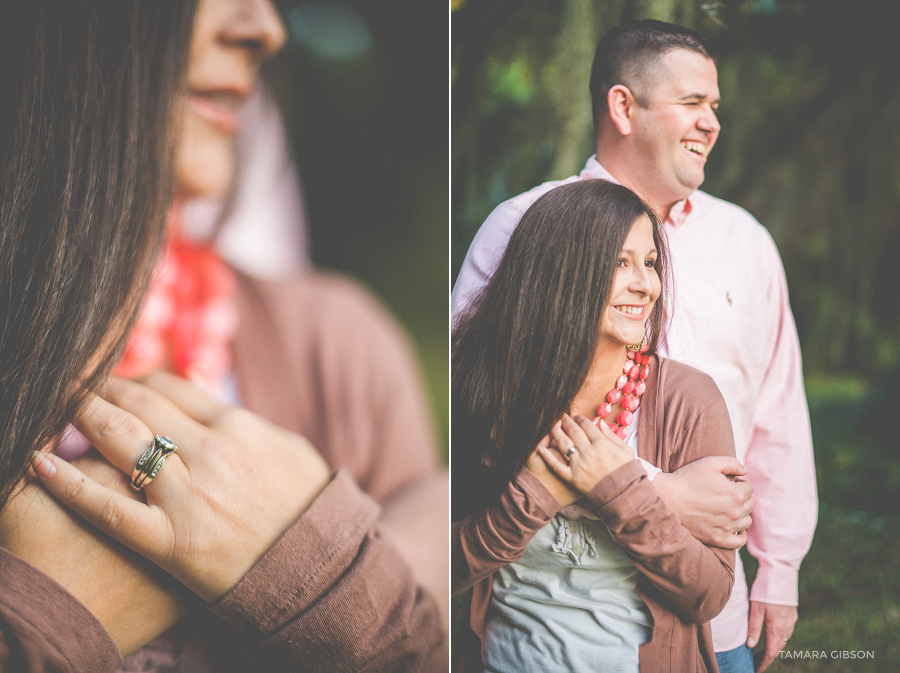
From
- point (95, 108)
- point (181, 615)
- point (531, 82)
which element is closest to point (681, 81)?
point (531, 82)

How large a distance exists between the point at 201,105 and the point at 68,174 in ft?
1.04

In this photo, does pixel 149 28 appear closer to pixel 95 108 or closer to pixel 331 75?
pixel 95 108

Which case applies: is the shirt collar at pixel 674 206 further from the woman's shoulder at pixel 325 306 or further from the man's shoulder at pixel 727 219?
the woman's shoulder at pixel 325 306

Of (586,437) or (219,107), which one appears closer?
(586,437)

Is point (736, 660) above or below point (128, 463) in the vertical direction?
below

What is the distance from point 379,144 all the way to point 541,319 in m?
0.63

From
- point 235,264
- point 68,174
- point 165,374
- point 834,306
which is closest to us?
point 68,174

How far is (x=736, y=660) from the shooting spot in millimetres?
1327

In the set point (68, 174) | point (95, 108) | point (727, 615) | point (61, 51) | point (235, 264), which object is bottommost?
point (727, 615)

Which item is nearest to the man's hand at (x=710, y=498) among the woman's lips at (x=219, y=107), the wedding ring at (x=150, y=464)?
the wedding ring at (x=150, y=464)

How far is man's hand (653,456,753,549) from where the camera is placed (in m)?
1.21

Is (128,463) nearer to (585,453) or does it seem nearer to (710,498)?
(585,453)

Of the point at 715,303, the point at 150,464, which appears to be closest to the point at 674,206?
the point at 715,303

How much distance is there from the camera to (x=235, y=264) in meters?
1.49
